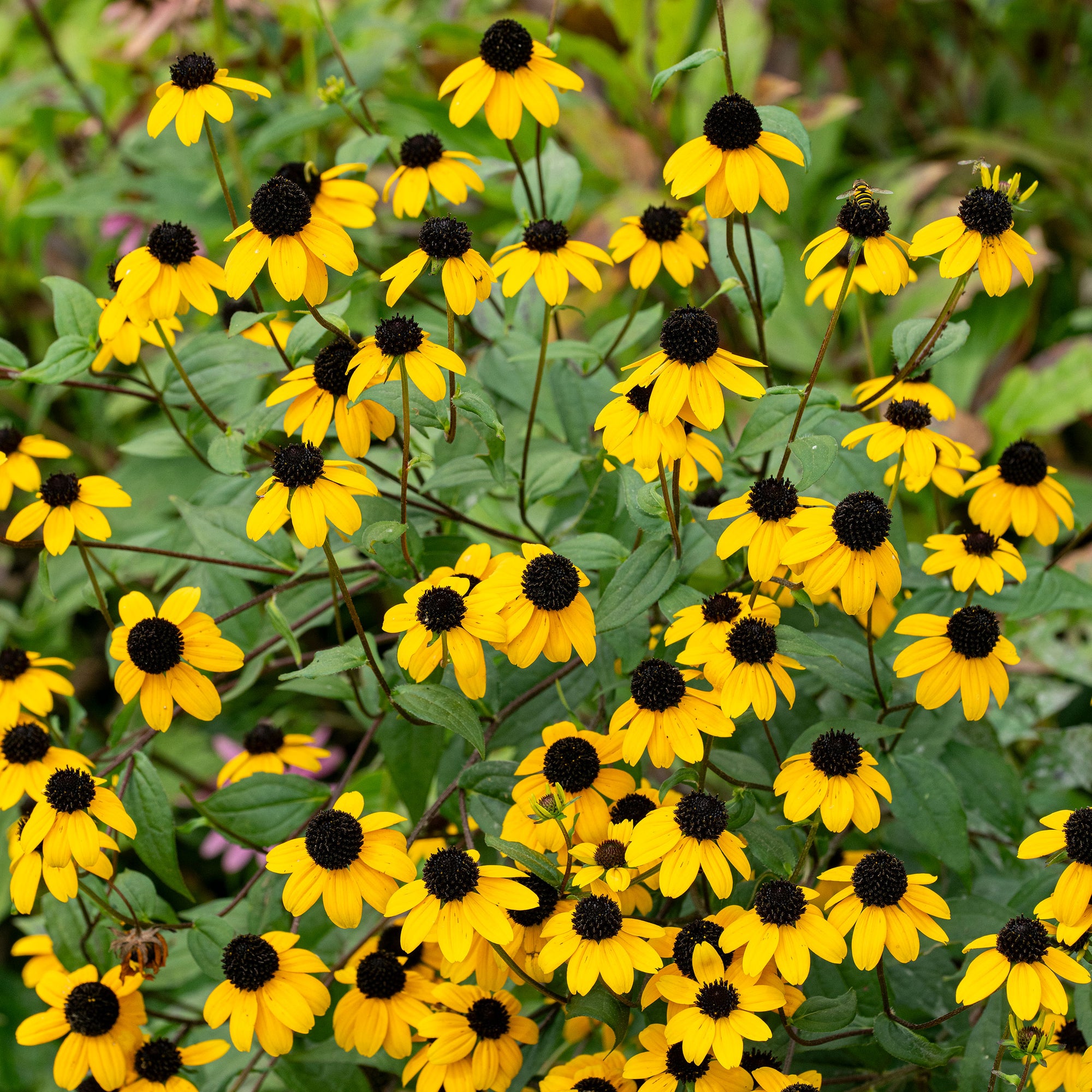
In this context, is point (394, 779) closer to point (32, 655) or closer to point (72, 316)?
point (32, 655)

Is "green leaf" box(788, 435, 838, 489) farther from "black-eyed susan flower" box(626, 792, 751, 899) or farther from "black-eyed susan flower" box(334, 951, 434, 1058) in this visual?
"black-eyed susan flower" box(334, 951, 434, 1058)

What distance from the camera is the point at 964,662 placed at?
82cm

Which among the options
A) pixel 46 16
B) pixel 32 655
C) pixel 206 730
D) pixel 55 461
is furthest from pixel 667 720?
pixel 46 16

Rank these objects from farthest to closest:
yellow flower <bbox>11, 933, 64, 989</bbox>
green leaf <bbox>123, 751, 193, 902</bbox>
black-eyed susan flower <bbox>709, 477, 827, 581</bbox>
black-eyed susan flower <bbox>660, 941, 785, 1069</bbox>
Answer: yellow flower <bbox>11, 933, 64, 989</bbox>
green leaf <bbox>123, 751, 193, 902</bbox>
black-eyed susan flower <bbox>709, 477, 827, 581</bbox>
black-eyed susan flower <bbox>660, 941, 785, 1069</bbox>

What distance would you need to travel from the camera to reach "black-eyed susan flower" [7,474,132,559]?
3.10 feet

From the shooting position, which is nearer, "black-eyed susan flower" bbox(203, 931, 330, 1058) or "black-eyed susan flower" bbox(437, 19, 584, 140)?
"black-eyed susan flower" bbox(203, 931, 330, 1058)

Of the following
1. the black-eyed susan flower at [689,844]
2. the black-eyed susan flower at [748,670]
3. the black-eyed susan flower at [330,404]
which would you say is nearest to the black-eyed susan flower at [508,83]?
the black-eyed susan flower at [330,404]

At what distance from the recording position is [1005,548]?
0.92 m

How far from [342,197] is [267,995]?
0.72 m

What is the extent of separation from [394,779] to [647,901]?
300mm

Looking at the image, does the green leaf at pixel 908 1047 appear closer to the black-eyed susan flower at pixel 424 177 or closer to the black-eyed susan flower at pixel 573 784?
the black-eyed susan flower at pixel 573 784

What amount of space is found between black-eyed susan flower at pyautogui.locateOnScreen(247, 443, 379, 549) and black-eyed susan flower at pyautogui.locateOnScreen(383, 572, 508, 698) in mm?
79

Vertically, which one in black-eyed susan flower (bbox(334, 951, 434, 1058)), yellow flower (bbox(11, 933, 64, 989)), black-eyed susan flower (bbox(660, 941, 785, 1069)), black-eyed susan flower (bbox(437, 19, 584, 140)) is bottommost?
yellow flower (bbox(11, 933, 64, 989))

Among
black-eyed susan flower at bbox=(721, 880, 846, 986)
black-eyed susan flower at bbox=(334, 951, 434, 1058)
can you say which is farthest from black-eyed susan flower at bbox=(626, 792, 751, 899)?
black-eyed susan flower at bbox=(334, 951, 434, 1058)
